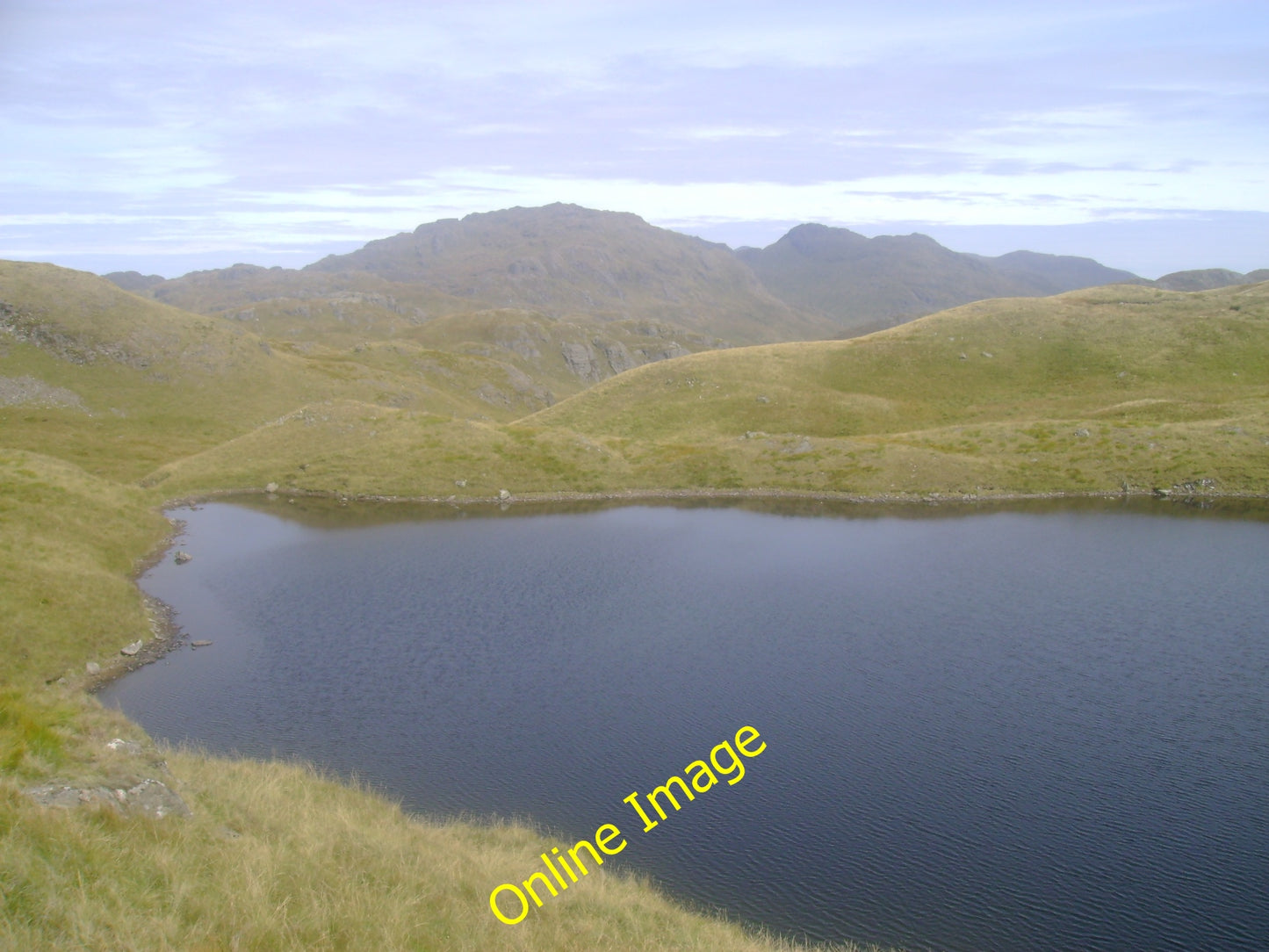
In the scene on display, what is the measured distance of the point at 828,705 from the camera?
1288 inches

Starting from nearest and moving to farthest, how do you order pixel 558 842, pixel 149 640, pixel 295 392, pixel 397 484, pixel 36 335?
pixel 558 842 → pixel 149 640 → pixel 397 484 → pixel 36 335 → pixel 295 392

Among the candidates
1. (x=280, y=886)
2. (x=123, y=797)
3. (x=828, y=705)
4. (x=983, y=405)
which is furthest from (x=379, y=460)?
(x=983, y=405)

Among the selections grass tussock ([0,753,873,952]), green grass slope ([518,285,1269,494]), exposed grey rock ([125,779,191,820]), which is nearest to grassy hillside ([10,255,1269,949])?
grass tussock ([0,753,873,952])

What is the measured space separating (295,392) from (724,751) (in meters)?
115

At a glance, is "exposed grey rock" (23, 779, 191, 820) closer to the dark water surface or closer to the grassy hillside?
the grassy hillside

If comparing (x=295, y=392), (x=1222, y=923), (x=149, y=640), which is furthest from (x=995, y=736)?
(x=295, y=392)

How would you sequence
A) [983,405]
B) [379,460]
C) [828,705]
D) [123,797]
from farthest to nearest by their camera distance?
[983,405] → [379,460] → [828,705] → [123,797]

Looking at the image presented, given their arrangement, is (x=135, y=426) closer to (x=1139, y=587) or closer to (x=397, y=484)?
(x=397, y=484)

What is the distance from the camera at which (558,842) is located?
23953 mm

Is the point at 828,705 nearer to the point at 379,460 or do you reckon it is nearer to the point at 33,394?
the point at 379,460

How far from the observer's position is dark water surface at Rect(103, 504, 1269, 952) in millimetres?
22312

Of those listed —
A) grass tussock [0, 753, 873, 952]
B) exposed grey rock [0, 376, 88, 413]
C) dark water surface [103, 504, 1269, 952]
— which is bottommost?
dark water surface [103, 504, 1269, 952]

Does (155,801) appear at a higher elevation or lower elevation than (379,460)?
lower

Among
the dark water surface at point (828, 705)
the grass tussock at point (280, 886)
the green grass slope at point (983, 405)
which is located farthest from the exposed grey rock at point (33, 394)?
the grass tussock at point (280, 886)
